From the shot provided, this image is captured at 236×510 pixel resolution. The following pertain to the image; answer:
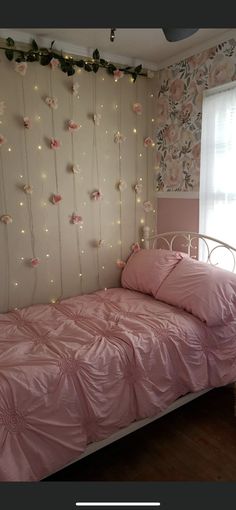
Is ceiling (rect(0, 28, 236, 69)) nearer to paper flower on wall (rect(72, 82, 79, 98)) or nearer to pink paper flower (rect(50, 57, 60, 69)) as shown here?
pink paper flower (rect(50, 57, 60, 69))

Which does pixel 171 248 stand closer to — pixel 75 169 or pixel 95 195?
pixel 95 195

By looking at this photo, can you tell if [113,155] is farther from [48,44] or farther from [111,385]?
[111,385]

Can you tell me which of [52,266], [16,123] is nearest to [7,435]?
[52,266]

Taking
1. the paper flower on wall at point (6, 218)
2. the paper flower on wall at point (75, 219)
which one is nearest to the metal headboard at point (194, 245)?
the paper flower on wall at point (75, 219)

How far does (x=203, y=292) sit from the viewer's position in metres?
2.05

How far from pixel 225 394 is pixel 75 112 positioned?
7.64 feet

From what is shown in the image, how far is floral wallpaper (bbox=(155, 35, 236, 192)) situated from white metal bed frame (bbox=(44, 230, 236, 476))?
39 centimetres

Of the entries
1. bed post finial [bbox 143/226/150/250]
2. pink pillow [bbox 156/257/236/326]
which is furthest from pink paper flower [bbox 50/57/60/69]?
pink pillow [bbox 156/257/236/326]

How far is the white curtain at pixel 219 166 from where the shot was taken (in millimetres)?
2316

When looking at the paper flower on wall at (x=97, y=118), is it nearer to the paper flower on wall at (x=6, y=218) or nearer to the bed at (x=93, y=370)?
the paper flower on wall at (x=6, y=218)

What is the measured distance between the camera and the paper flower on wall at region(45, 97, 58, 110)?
2327 millimetres

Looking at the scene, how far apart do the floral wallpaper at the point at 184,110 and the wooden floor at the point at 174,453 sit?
65.6 inches

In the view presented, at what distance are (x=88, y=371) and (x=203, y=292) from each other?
0.89 m

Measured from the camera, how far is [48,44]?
2283 millimetres
